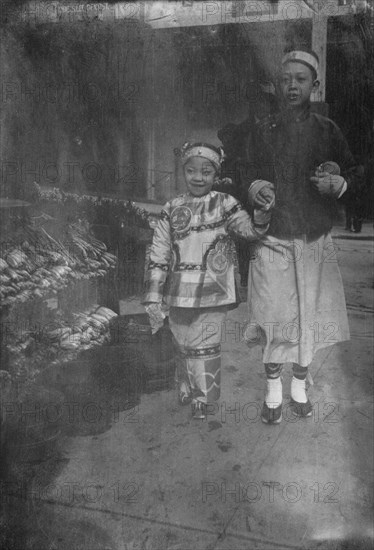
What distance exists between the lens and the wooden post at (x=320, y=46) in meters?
2.98

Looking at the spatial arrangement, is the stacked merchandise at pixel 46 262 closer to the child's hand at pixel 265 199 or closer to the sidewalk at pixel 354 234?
the child's hand at pixel 265 199

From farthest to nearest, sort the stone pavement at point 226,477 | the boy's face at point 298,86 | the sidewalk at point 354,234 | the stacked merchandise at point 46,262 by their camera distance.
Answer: the stacked merchandise at point 46,262
the stone pavement at point 226,477
the sidewalk at point 354,234
the boy's face at point 298,86

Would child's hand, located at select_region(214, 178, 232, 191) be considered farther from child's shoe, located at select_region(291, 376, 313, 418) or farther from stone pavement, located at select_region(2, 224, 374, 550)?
child's shoe, located at select_region(291, 376, 313, 418)

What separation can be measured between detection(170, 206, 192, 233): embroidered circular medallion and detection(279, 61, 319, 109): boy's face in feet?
2.42

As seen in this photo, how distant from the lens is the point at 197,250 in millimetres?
3061

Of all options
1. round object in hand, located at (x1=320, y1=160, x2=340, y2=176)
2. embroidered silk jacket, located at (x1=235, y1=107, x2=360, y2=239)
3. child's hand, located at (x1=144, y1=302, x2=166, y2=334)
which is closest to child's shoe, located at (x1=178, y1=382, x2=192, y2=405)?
child's hand, located at (x1=144, y1=302, x2=166, y2=334)

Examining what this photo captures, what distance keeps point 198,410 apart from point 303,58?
1.95 m

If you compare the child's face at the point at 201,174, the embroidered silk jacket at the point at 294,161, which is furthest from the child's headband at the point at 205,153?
the embroidered silk jacket at the point at 294,161

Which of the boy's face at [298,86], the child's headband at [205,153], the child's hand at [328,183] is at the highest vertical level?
the boy's face at [298,86]

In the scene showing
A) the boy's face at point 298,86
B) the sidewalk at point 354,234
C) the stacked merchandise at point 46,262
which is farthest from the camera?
the stacked merchandise at point 46,262

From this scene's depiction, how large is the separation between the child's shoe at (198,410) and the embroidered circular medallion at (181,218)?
3.21ft

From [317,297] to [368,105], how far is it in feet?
3.47

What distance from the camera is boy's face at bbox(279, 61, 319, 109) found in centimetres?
296

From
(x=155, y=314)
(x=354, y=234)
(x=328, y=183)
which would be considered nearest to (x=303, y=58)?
(x=328, y=183)
